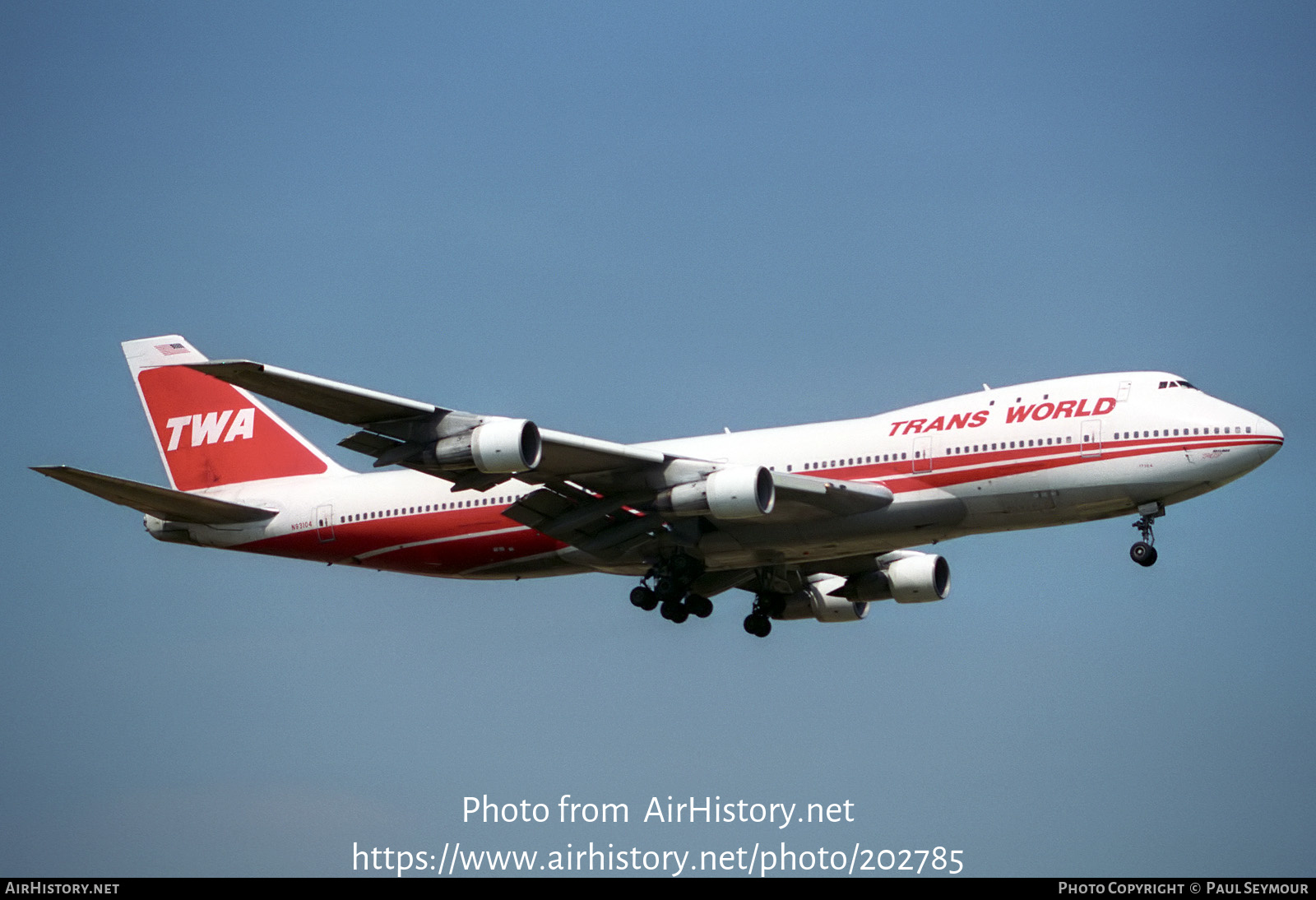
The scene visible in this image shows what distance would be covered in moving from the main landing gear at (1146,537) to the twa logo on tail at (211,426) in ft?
78.8

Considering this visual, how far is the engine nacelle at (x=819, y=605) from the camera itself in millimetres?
46375

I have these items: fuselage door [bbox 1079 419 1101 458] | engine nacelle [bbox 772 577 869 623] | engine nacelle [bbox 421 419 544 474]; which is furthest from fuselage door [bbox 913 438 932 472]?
engine nacelle [bbox 421 419 544 474]

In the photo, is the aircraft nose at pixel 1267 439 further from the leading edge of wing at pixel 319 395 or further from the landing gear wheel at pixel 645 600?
the leading edge of wing at pixel 319 395

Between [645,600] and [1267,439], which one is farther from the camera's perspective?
[645,600]

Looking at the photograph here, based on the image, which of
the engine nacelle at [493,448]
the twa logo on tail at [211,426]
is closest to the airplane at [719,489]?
the engine nacelle at [493,448]

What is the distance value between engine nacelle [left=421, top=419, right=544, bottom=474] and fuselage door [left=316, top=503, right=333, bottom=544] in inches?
297

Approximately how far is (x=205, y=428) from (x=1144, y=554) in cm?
2589

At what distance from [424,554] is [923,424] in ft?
43.1

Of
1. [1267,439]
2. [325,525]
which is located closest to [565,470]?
[325,525]

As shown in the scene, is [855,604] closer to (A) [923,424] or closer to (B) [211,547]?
(A) [923,424]

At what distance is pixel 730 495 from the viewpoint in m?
37.2

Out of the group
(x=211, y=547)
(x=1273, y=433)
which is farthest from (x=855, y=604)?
(x=211, y=547)

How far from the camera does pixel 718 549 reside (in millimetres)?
40906

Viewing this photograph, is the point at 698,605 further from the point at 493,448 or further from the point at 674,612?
the point at 493,448
